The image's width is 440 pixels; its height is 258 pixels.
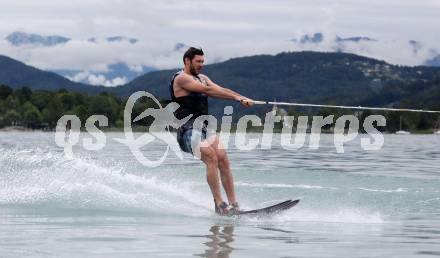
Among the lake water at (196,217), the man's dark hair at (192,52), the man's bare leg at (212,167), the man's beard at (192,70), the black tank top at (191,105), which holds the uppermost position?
the man's dark hair at (192,52)

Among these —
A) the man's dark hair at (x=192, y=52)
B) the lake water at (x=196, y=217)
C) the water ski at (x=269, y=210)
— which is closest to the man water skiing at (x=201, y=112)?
the man's dark hair at (x=192, y=52)

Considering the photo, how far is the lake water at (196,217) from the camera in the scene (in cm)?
952

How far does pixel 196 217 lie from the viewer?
12.8m

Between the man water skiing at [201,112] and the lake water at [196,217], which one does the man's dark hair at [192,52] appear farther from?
the lake water at [196,217]

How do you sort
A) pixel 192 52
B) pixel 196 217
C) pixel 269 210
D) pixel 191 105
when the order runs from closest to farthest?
pixel 269 210, pixel 196 217, pixel 192 52, pixel 191 105

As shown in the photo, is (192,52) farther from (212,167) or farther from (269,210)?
(269,210)

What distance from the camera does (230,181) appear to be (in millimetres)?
13336

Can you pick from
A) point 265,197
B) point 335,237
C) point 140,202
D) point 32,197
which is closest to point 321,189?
point 265,197

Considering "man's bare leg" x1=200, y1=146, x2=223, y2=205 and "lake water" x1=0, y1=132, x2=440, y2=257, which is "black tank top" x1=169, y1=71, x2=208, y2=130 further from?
"lake water" x1=0, y1=132, x2=440, y2=257

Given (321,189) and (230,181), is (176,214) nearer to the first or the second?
(230,181)

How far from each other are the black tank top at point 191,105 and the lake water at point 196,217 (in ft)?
4.67

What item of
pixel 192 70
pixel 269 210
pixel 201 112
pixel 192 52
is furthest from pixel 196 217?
pixel 192 52

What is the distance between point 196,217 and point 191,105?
1.68 metres

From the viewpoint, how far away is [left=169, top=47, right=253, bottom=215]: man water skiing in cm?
1311
